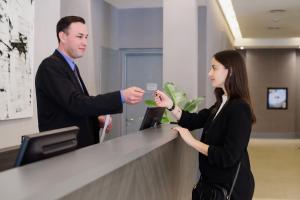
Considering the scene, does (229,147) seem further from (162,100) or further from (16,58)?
(16,58)

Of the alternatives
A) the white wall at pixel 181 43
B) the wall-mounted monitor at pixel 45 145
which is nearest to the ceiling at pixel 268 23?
the white wall at pixel 181 43

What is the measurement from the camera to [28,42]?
3.83 metres

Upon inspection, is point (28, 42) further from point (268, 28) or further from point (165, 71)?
point (268, 28)

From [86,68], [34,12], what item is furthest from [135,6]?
[34,12]

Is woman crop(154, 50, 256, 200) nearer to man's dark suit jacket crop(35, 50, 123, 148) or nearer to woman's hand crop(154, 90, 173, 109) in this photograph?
woman's hand crop(154, 90, 173, 109)

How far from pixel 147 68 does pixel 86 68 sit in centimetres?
235

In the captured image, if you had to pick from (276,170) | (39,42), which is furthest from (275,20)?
(39,42)

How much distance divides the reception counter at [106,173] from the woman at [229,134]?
23 cm

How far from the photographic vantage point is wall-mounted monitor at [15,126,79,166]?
1445 millimetres

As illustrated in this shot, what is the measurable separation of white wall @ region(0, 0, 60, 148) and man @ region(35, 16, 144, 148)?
1.30 metres

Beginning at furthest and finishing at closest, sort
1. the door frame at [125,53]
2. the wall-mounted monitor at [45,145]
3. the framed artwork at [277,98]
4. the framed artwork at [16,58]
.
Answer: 1. the framed artwork at [277,98]
2. the door frame at [125,53]
3. the framed artwork at [16,58]
4. the wall-mounted monitor at [45,145]

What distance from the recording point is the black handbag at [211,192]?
243 centimetres

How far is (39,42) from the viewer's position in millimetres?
4039

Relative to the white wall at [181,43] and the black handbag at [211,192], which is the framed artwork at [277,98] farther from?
the black handbag at [211,192]
